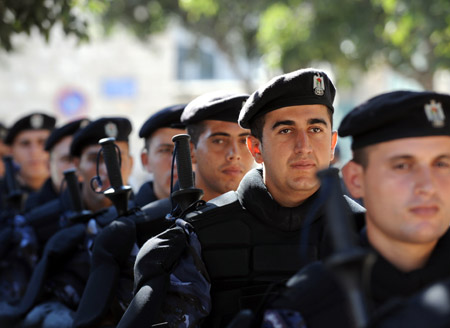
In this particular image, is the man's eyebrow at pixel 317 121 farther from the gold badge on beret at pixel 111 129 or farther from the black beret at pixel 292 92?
the gold badge on beret at pixel 111 129

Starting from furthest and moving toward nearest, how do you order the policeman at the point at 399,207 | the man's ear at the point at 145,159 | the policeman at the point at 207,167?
the man's ear at the point at 145,159 → the policeman at the point at 207,167 → the policeman at the point at 399,207

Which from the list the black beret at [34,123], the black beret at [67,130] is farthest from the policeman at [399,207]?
the black beret at [34,123]

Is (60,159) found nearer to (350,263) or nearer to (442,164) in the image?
(442,164)

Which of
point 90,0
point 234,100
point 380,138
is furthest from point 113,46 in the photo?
point 380,138

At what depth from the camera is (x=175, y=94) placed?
3014 centimetres

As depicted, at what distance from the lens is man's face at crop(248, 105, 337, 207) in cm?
361

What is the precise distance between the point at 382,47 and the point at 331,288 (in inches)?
434

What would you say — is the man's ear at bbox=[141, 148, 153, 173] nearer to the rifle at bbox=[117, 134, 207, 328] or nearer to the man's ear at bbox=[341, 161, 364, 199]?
the rifle at bbox=[117, 134, 207, 328]

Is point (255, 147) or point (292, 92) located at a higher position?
point (292, 92)

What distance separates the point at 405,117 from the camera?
8.78ft

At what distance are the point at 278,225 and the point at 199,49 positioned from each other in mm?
20359

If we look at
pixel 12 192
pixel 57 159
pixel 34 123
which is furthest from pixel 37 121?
pixel 12 192

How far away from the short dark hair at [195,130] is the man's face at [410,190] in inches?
80.3

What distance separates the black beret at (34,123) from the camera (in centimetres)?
841
